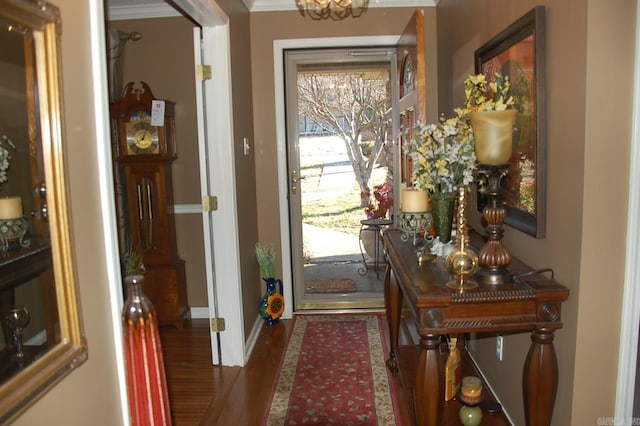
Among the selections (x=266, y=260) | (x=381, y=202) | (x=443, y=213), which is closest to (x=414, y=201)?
(x=443, y=213)

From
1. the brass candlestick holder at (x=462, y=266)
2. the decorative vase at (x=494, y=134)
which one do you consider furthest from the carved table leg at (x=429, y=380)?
the decorative vase at (x=494, y=134)

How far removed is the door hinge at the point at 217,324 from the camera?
130 inches

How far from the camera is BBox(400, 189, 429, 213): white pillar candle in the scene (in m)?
2.38

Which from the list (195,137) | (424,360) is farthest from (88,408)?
(195,137)

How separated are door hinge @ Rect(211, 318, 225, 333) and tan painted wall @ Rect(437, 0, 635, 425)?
6.69 feet

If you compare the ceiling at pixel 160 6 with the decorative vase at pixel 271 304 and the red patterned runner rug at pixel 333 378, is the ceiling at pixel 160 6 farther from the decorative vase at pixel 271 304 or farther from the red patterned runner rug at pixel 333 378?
the red patterned runner rug at pixel 333 378

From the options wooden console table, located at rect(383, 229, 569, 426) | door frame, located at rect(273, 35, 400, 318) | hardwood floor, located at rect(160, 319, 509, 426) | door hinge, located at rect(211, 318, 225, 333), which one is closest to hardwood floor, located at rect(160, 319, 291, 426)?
hardwood floor, located at rect(160, 319, 509, 426)

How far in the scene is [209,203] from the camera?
3170mm

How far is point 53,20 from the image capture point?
49.0 inches

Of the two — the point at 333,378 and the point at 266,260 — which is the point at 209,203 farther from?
the point at 333,378

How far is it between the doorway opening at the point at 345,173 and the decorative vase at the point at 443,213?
230cm

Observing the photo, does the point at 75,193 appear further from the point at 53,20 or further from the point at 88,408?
the point at 88,408

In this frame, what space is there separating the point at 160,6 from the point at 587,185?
3583 mm

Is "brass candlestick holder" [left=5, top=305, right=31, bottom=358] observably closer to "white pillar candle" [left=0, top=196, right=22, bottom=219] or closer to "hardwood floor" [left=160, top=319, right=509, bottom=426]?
"white pillar candle" [left=0, top=196, right=22, bottom=219]
